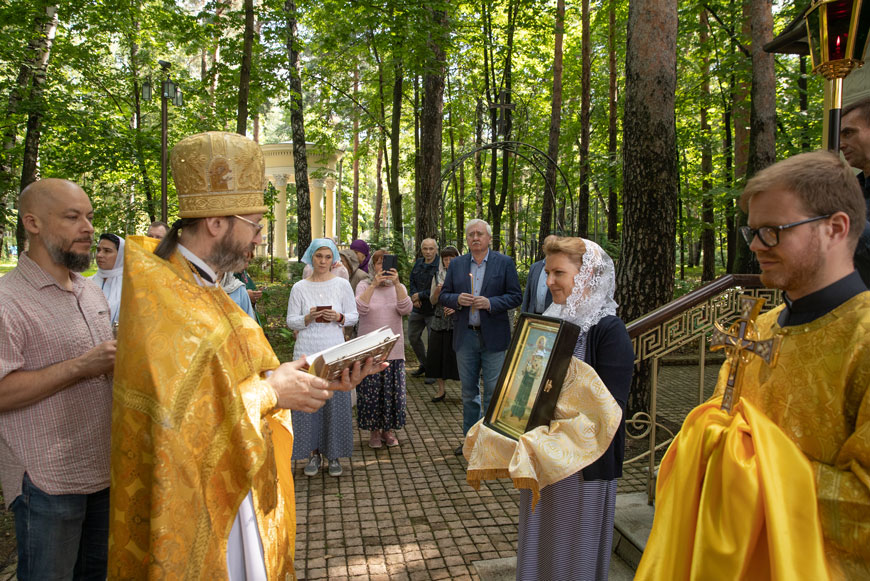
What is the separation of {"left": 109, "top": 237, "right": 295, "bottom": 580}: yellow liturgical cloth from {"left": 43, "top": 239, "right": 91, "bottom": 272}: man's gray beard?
39 cm

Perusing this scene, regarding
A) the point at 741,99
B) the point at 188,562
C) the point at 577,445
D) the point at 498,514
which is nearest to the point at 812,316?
the point at 577,445

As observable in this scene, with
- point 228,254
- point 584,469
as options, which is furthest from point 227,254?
point 584,469

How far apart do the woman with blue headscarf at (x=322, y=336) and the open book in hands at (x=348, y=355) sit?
2.82 metres

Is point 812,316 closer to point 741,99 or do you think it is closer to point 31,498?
point 31,498

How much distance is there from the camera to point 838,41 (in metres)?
2.95

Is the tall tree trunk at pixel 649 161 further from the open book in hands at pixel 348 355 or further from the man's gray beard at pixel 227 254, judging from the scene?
the man's gray beard at pixel 227 254

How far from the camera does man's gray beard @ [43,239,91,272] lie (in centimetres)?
218

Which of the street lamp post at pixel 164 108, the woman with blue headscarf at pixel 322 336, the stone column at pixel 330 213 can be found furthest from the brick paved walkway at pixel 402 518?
the stone column at pixel 330 213

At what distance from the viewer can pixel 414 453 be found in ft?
18.7

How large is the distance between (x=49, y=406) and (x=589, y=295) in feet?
7.43

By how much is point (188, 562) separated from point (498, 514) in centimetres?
294

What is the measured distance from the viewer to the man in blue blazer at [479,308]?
5.39 meters

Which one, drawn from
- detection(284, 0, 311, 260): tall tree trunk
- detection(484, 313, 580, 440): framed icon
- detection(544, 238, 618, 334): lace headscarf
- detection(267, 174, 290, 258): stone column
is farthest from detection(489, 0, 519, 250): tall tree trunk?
detection(267, 174, 290, 258): stone column

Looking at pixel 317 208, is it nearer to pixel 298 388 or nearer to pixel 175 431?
pixel 298 388
